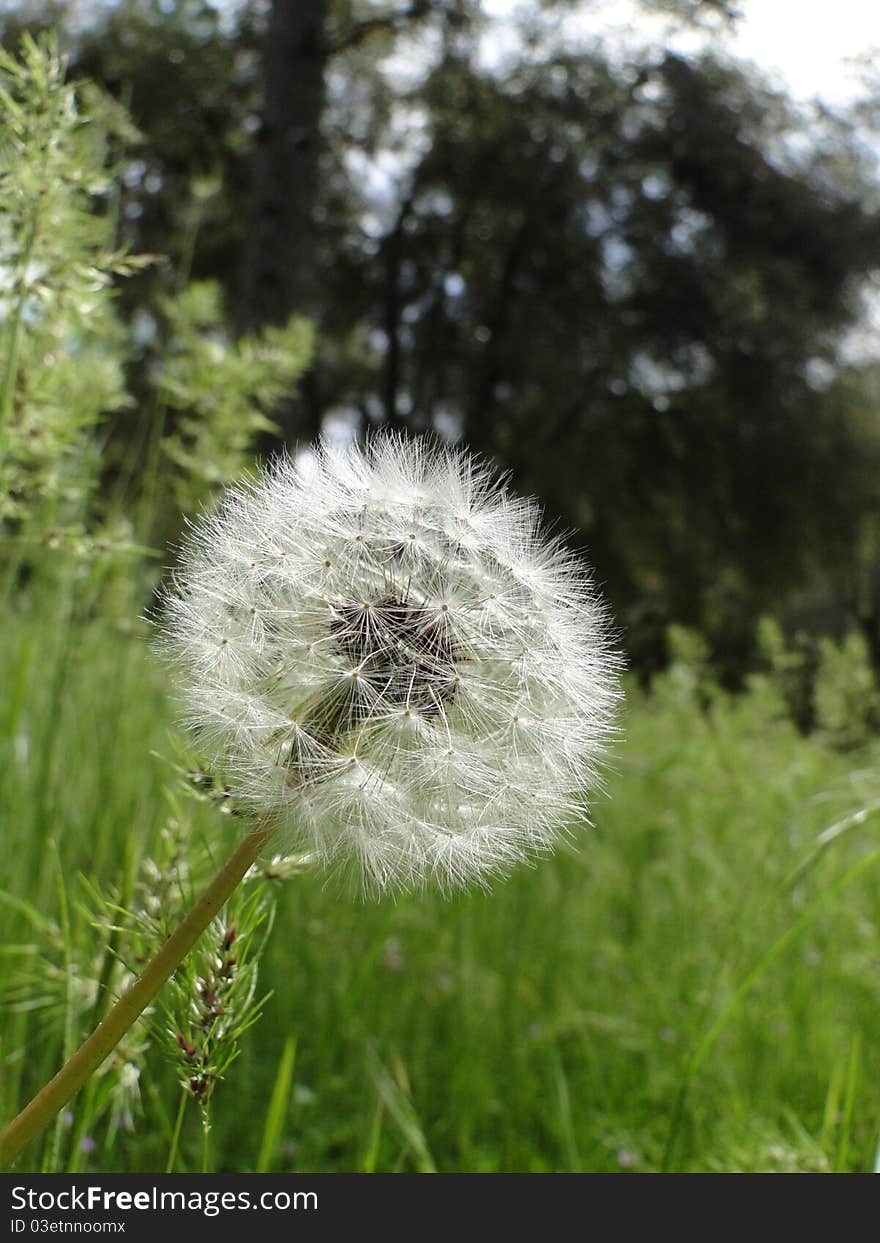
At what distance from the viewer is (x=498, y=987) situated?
3.09 m

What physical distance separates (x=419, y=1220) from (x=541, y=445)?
41.6 feet

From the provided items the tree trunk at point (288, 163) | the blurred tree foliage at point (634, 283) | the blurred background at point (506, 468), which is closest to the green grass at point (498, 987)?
the blurred background at point (506, 468)

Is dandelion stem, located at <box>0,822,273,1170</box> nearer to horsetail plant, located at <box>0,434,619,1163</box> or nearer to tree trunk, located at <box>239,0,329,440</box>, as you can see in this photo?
horsetail plant, located at <box>0,434,619,1163</box>

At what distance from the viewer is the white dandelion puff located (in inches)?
35.3

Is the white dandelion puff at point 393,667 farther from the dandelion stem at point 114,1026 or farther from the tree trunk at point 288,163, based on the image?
the tree trunk at point 288,163

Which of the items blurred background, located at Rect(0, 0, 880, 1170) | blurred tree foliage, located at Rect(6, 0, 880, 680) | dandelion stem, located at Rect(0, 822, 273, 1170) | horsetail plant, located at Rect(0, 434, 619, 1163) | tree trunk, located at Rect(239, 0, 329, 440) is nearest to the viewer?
dandelion stem, located at Rect(0, 822, 273, 1170)

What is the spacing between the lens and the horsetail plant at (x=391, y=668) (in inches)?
35.2

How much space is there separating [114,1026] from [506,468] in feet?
28.7

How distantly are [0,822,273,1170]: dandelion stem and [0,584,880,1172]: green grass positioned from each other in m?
0.65

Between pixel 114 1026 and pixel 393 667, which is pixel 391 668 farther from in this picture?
pixel 114 1026

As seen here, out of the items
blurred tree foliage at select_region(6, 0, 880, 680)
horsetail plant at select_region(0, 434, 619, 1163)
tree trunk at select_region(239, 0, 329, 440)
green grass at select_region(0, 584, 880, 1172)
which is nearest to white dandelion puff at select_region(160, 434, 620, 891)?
horsetail plant at select_region(0, 434, 619, 1163)

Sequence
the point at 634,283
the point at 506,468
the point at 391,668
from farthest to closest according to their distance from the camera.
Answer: the point at 634,283 < the point at 506,468 < the point at 391,668

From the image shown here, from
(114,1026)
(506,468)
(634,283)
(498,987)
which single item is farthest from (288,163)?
(114,1026)

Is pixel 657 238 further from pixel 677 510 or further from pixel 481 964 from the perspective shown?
pixel 481 964
